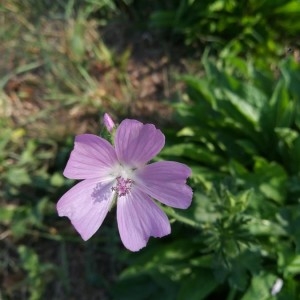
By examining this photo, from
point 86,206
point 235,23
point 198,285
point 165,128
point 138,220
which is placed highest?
point 86,206

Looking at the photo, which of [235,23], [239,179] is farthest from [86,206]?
[235,23]

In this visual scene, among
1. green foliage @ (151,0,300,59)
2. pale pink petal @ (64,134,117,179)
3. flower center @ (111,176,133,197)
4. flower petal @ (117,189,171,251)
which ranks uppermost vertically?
pale pink petal @ (64,134,117,179)

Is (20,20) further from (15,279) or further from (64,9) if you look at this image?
(15,279)

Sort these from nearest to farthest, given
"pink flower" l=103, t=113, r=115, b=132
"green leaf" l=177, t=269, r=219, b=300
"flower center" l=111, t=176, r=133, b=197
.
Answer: "pink flower" l=103, t=113, r=115, b=132, "flower center" l=111, t=176, r=133, b=197, "green leaf" l=177, t=269, r=219, b=300

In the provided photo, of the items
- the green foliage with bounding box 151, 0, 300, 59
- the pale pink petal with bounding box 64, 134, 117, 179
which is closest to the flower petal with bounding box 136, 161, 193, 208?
the pale pink petal with bounding box 64, 134, 117, 179

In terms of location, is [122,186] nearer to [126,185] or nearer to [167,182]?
[126,185]

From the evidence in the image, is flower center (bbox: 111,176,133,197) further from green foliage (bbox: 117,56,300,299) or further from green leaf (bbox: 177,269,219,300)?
green leaf (bbox: 177,269,219,300)

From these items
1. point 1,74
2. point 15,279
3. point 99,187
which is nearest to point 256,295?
point 99,187
